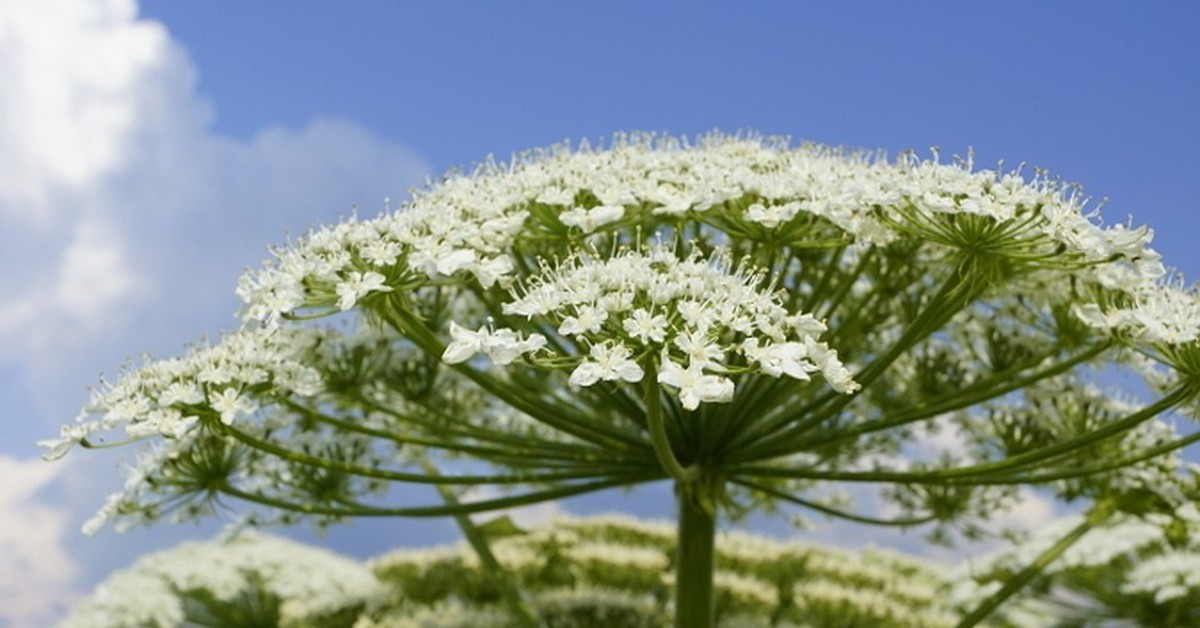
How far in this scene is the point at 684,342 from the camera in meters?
5.29

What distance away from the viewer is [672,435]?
7.55 metres

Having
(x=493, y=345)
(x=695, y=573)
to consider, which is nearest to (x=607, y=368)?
(x=493, y=345)

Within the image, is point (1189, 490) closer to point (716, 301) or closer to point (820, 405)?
point (820, 405)

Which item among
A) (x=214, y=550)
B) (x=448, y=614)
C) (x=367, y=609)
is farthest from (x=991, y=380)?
(x=214, y=550)

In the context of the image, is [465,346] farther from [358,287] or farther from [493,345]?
[358,287]

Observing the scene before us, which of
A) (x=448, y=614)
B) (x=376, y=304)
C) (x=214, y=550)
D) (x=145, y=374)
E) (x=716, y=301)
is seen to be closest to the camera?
(x=716, y=301)

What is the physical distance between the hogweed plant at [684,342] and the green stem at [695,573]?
1 centimetres

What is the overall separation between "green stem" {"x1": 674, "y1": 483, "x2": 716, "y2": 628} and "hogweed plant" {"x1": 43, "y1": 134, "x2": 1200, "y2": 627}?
13 millimetres

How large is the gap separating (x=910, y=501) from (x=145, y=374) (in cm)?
545

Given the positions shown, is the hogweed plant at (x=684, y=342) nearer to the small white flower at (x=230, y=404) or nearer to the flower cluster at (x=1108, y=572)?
the small white flower at (x=230, y=404)

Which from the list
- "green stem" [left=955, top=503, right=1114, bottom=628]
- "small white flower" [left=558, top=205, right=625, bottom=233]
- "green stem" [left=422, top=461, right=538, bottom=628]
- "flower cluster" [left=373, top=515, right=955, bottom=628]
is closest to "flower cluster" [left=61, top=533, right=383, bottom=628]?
"flower cluster" [left=373, top=515, right=955, bottom=628]

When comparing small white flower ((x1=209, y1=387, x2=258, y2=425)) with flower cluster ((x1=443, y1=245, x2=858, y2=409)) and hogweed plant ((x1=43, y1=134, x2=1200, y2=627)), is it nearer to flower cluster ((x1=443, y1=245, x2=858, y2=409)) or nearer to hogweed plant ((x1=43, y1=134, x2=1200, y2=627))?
hogweed plant ((x1=43, y1=134, x2=1200, y2=627))

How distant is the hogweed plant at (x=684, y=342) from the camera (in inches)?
228

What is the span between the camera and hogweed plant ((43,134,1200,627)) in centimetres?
579
